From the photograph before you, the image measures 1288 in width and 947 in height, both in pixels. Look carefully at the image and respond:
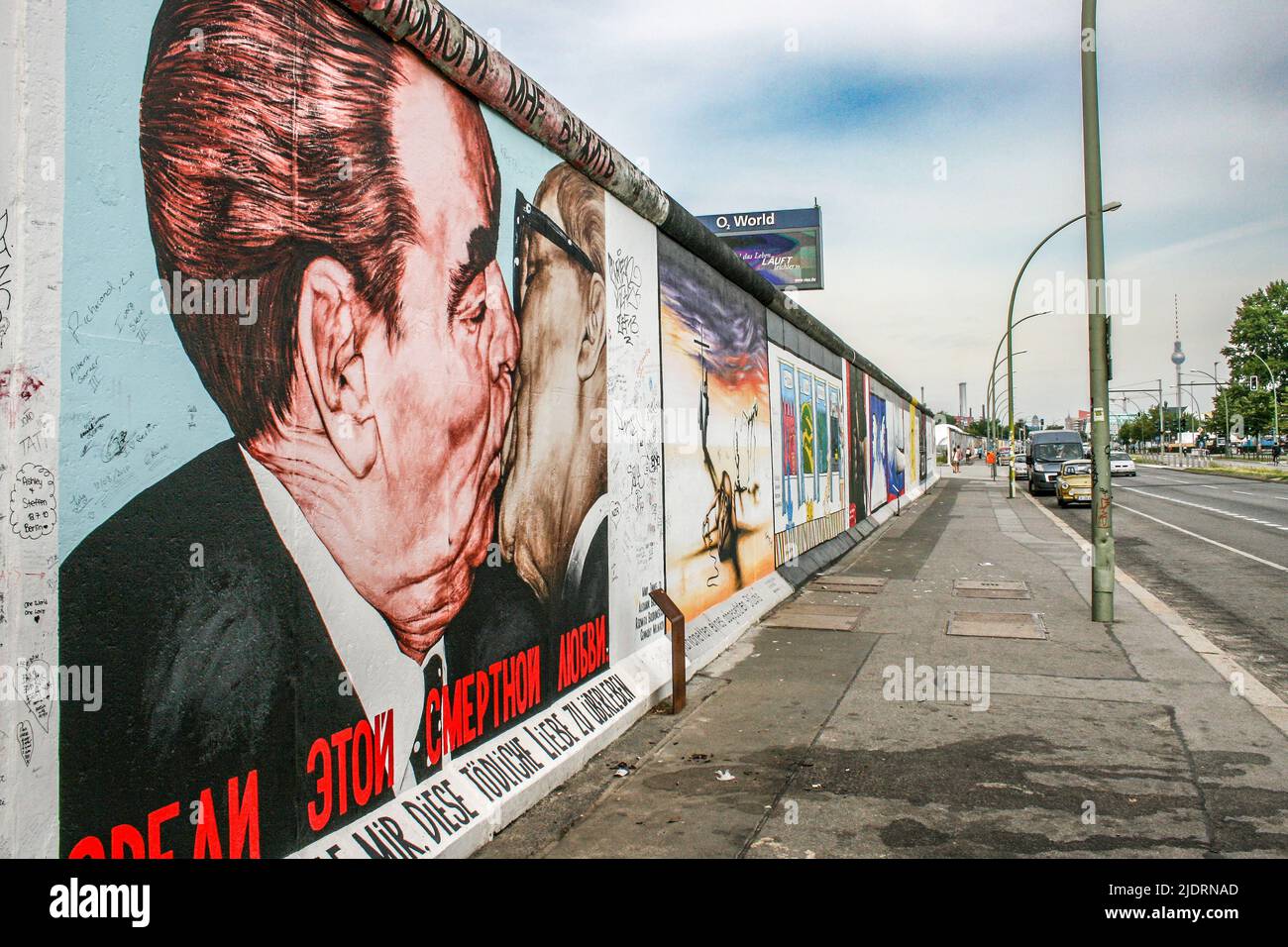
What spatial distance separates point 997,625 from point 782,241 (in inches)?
1003

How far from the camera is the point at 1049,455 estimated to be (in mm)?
34812

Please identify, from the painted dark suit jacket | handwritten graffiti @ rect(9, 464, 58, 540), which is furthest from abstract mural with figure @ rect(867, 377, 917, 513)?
handwritten graffiti @ rect(9, 464, 58, 540)

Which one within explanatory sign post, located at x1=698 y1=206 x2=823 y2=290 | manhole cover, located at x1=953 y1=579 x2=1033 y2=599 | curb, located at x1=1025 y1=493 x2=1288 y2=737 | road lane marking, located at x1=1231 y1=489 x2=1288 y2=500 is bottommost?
curb, located at x1=1025 y1=493 x2=1288 y2=737

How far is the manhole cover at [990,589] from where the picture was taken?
1117 cm

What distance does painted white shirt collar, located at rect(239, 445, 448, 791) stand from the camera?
3.21 metres

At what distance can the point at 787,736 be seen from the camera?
5805mm

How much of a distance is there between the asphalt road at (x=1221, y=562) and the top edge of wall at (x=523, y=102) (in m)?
6.05

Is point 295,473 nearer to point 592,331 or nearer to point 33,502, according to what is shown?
point 33,502

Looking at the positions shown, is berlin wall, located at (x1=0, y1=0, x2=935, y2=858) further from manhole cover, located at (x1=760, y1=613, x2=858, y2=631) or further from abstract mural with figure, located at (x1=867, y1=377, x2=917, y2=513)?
abstract mural with figure, located at (x1=867, y1=377, x2=917, y2=513)

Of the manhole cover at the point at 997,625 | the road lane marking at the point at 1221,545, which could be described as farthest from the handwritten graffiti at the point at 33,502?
the road lane marking at the point at 1221,545

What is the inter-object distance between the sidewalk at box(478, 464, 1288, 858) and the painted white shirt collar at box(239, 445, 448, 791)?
2.45 ft
